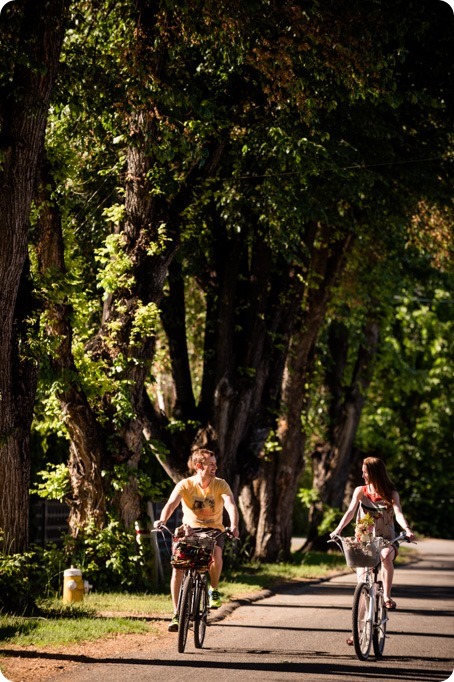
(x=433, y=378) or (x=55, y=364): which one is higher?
(x=433, y=378)

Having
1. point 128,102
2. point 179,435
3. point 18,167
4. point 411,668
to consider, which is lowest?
point 411,668

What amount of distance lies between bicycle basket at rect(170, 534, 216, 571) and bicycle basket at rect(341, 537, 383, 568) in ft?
4.24

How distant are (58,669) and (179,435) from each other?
11736 millimetres

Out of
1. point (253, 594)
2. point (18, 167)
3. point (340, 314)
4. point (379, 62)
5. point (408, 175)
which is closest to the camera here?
point (18, 167)

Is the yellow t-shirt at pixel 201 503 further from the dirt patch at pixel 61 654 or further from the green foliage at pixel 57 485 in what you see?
the green foliage at pixel 57 485

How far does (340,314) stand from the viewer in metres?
29.2

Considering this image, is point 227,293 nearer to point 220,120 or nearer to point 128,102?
point 220,120

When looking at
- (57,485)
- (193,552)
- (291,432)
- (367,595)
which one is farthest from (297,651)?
(291,432)

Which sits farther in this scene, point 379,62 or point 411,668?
point 379,62

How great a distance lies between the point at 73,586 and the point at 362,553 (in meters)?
5.02

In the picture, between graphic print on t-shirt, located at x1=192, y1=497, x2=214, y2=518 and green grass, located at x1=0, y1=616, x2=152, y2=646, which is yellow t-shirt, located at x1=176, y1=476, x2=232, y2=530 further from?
green grass, located at x1=0, y1=616, x2=152, y2=646

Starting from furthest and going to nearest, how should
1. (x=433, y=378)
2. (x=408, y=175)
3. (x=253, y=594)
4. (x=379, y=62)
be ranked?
(x=433, y=378)
(x=408, y=175)
(x=253, y=594)
(x=379, y=62)

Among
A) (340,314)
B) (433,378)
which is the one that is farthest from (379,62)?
(433,378)

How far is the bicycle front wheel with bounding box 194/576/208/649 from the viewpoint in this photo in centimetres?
1123
